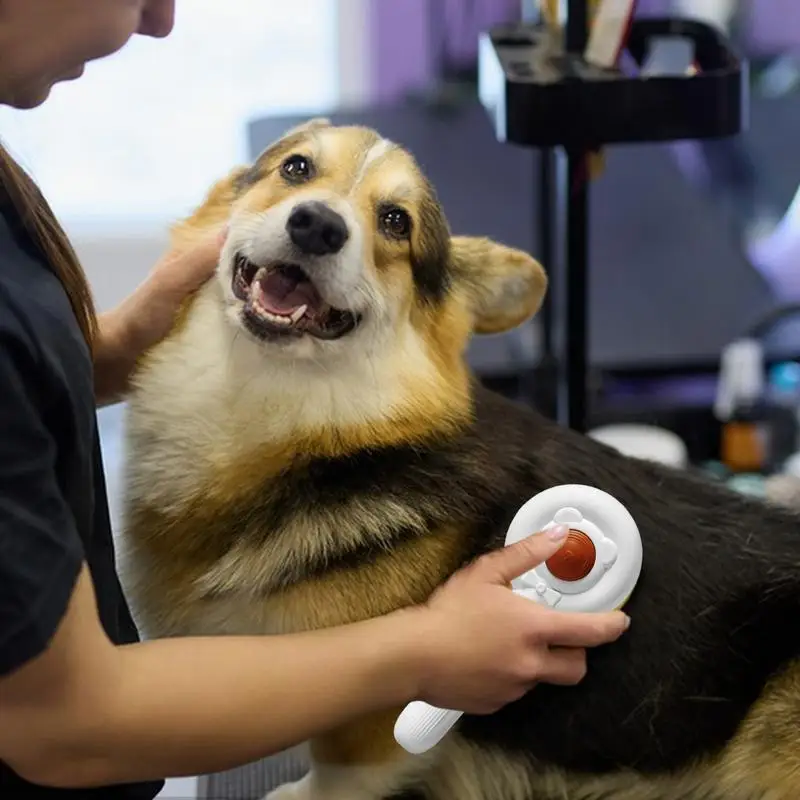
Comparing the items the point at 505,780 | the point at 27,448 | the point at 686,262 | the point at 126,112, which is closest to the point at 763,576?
the point at 505,780

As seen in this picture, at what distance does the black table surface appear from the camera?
231 cm

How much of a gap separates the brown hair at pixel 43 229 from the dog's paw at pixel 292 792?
52 cm

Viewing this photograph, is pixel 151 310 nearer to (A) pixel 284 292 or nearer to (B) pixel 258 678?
(A) pixel 284 292

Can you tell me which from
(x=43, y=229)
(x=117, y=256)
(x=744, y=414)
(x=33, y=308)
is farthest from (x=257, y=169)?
(x=117, y=256)

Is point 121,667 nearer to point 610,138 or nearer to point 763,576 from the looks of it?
point 763,576

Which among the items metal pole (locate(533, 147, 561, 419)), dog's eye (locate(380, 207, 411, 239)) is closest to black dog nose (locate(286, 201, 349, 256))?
dog's eye (locate(380, 207, 411, 239))

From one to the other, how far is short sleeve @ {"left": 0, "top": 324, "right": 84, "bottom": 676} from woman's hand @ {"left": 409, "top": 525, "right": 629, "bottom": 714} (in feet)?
1.00

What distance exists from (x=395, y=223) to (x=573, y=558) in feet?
→ 1.34

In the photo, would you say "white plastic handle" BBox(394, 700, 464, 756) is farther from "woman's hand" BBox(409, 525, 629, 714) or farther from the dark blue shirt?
the dark blue shirt

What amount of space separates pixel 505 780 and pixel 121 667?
1.58 ft

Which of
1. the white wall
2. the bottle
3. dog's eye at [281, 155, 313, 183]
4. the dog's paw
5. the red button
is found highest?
dog's eye at [281, 155, 313, 183]

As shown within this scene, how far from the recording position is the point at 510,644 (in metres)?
0.88

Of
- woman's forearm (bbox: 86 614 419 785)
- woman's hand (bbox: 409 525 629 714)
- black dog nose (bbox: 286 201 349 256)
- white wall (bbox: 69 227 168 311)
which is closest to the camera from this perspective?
woman's forearm (bbox: 86 614 419 785)

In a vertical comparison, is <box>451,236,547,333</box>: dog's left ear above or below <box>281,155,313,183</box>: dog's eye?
below
